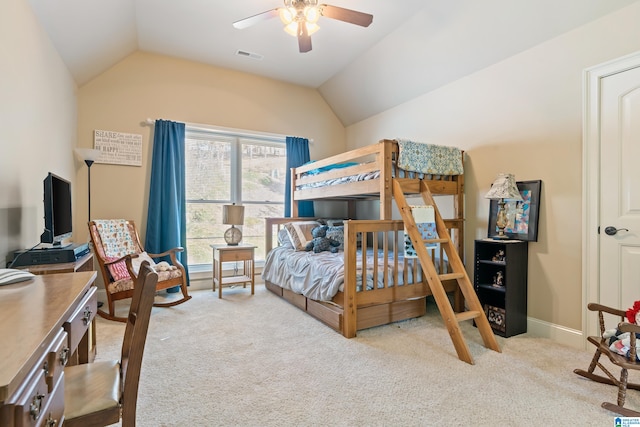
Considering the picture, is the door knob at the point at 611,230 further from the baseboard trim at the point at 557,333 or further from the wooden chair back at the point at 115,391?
the wooden chair back at the point at 115,391

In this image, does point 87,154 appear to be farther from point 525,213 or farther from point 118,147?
point 525,213

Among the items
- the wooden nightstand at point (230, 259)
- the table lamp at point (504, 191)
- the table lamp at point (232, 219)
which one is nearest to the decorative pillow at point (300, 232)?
the wooden nightstand at point (230, 259)

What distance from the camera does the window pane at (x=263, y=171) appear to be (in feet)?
15.5

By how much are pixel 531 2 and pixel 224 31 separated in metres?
2.97

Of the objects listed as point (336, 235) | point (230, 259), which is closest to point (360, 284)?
point (336, 235)

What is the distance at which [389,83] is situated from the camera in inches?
163

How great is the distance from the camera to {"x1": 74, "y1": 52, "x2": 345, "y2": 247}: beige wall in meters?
3.80

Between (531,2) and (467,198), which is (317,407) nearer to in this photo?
(467,198)

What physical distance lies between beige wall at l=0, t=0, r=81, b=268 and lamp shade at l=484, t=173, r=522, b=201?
3.50 metres

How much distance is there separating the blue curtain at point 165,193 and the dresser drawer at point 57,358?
10.3 feet

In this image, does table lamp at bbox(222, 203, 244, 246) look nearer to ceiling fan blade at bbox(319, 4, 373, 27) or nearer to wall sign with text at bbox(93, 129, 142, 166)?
wall sign with text at bbox(93, 129, 142, 166)

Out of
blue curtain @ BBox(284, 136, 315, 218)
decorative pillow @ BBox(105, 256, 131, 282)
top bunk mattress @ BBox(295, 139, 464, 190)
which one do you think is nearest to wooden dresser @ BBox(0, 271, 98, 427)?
decorative pillow @ BBox(105, 256, 131, 282)

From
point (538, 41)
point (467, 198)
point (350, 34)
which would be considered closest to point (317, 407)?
point (467, 198)

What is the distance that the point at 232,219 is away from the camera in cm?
412
